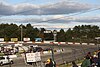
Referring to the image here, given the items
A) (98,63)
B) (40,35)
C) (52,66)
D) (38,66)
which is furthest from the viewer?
(40,35)

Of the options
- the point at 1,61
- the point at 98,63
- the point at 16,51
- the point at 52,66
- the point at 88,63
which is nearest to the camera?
the point at 88,63

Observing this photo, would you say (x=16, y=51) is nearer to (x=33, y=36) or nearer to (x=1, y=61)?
(x=1, y=61)

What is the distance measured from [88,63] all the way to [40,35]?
117m

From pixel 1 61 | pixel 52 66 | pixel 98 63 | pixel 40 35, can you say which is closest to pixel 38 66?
pixel 52 66

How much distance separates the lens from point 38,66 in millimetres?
19312

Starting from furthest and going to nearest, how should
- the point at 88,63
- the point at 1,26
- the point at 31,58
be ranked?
the point at 1,26 → the point at 31,58 → the point at 88,63

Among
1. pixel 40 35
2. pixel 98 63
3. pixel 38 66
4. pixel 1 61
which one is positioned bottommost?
pixel 40 35

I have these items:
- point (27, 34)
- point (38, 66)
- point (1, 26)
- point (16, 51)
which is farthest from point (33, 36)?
point (38, 66)

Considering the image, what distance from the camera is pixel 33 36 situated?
123 metres

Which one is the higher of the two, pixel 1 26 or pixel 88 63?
pixel 88 63

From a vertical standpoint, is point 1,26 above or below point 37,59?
below

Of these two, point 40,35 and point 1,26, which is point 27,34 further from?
point 1,26

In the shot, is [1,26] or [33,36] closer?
[33,36]

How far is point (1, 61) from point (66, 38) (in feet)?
290
